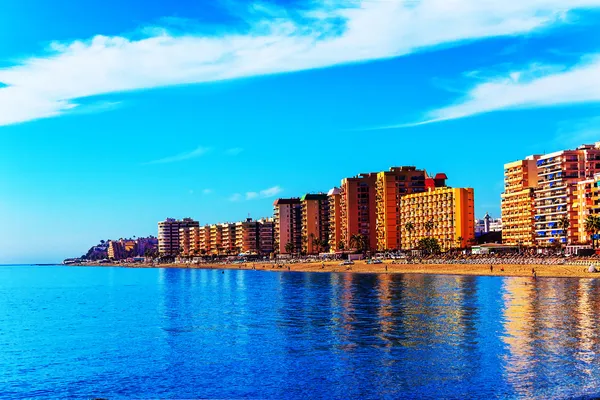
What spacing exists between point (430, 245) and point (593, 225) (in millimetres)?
58005

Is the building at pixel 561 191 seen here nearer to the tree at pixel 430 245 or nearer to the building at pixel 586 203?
the building at pixel 586 203

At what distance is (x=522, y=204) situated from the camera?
19125cm

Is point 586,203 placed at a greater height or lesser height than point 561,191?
lesser

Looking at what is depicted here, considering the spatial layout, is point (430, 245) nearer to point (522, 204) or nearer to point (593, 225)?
point (522, 204)

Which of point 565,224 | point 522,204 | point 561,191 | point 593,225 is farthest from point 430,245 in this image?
point 593,225

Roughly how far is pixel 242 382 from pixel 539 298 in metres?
49.2

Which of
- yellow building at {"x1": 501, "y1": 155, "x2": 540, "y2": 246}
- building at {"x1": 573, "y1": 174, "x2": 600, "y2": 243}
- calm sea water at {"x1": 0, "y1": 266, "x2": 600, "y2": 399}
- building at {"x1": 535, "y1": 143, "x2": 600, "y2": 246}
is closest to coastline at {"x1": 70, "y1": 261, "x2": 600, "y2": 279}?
building at {"x1": 573, "y1": 174, "x2": 600, "y2": 243}

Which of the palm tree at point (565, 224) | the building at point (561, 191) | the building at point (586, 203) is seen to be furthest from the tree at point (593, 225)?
the building at point (561, 191)

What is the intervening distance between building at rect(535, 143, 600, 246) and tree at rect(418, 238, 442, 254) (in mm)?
27911

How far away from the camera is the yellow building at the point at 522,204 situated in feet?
614

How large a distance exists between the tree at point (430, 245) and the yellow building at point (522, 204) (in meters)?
20.4

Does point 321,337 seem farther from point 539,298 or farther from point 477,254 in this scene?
point 477,254

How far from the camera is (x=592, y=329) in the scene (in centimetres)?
4888

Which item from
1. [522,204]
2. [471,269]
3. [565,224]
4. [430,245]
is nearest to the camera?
[471,269]
